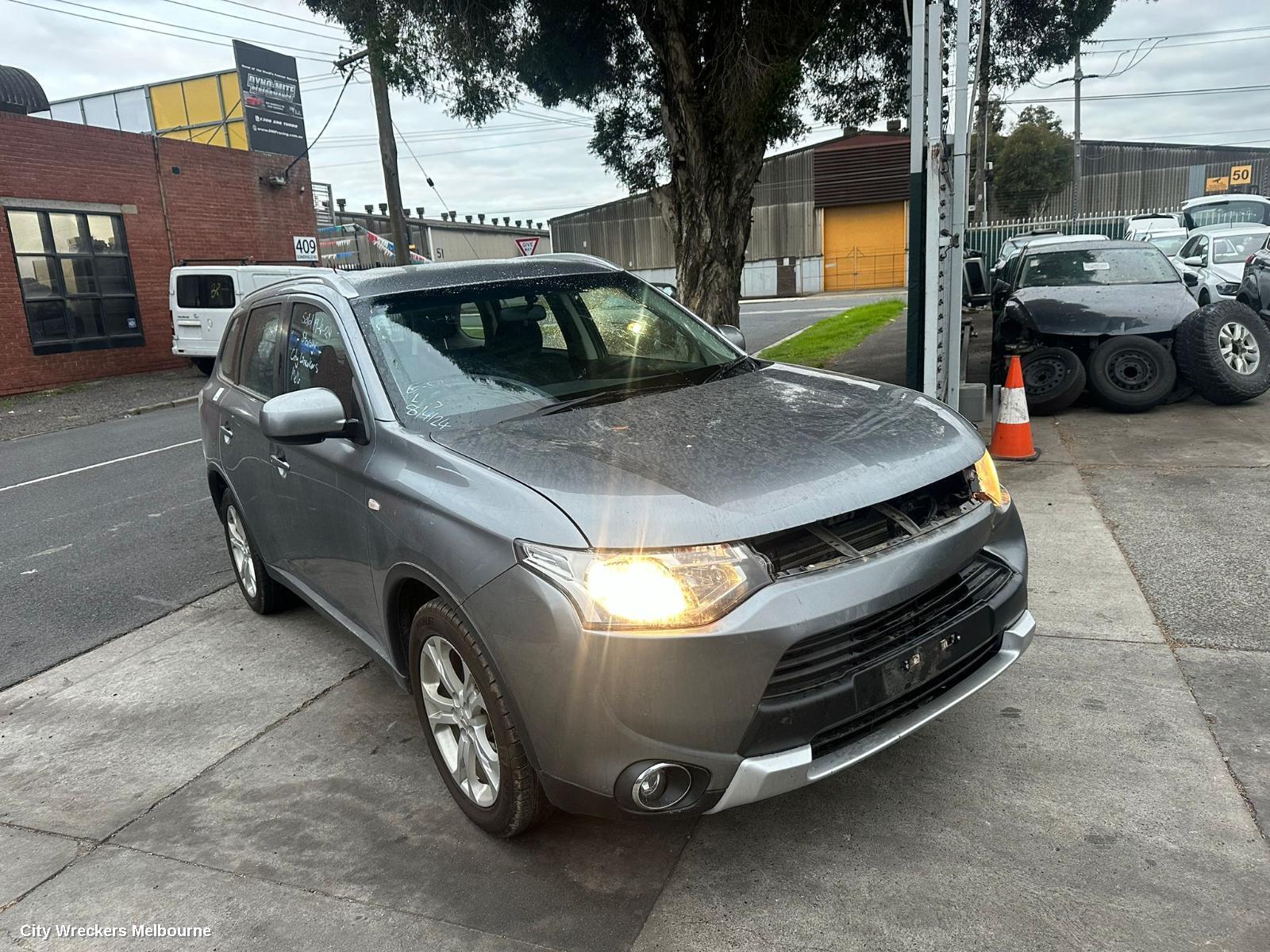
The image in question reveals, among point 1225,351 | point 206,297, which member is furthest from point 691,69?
point 206,297

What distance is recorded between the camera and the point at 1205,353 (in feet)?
25.4

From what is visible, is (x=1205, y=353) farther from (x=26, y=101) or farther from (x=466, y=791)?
(x=26, y=101)

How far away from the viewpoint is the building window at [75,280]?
17.3 meters

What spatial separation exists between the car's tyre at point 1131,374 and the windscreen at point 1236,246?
9.34 meters

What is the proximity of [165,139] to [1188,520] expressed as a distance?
2151 cm

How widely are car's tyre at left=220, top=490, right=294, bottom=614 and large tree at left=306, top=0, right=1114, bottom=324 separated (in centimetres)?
567

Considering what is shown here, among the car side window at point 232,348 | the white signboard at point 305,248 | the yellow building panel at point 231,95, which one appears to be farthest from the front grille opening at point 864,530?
the yellow building panel at point 231,95

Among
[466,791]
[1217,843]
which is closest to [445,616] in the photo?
[466,791]

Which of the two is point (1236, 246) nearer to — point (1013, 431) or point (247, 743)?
point (1013, 431)

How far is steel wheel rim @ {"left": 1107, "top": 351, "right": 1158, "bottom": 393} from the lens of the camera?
7.94 m

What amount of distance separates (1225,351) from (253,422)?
7.84m

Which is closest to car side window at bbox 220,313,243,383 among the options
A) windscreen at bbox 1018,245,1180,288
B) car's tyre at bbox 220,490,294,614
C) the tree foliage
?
car's tyre at bbox 220,490,294,614

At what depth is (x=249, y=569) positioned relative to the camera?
4.91 meters

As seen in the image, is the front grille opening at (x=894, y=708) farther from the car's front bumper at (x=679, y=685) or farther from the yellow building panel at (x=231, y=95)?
the yellow building panel at (x=231, y=95)
